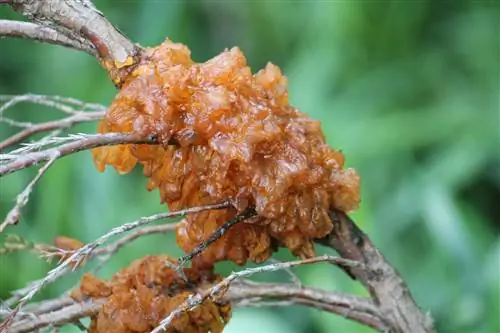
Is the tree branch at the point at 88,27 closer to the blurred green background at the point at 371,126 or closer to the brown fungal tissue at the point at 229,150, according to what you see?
the brown fungal tissue at the point at 229,150

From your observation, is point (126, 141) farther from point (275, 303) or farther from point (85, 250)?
point (275, 303)

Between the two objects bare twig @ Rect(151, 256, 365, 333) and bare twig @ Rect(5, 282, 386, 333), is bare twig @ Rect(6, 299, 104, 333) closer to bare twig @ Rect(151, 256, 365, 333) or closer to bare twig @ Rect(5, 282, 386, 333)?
bare twig @ Rect(5, 282, 386, 333)

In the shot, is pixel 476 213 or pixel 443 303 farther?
pixel 476 213

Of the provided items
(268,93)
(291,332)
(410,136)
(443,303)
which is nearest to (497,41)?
(410,136)

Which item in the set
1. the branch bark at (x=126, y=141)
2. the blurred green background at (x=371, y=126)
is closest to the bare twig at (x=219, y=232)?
the branch bark at (x=126, y=141)

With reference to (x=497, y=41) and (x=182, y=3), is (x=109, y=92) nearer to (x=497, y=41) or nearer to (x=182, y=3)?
(x=182, y=3)

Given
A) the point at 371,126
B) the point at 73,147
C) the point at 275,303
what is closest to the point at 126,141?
the point at 73,147

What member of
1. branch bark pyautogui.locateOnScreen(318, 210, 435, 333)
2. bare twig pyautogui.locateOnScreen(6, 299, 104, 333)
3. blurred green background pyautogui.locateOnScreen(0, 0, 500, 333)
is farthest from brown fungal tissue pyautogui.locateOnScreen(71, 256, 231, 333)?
blurred green background pyautogui.locateOnScreen(0, 0, 500, 333)
